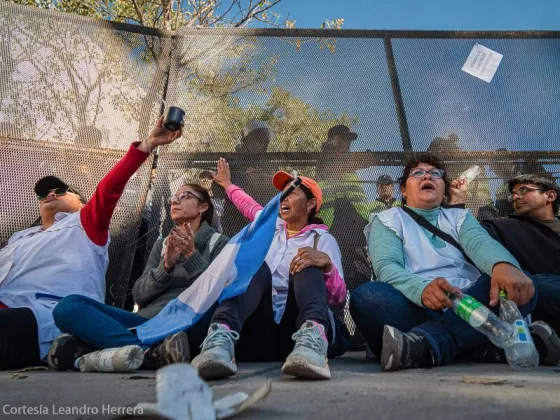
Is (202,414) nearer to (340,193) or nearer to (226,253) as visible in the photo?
(226,253)

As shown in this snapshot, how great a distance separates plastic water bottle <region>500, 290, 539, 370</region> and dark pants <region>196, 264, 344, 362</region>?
2.79ft

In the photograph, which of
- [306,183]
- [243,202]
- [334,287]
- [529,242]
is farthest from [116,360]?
A: [529,242]

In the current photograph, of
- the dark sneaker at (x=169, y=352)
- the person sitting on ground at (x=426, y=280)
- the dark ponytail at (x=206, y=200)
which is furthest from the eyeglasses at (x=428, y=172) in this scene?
the dark sneaker at (x=169, y=352)

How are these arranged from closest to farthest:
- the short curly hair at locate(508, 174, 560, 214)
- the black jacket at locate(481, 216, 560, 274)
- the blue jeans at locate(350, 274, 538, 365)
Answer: the blue jeans at locate(350, 274, 538, 365), the black jacket at locate(481, 216, 560, 274), the short curly hair at locate(508, 174, 560, 214)

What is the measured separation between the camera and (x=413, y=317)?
3367 millimetres

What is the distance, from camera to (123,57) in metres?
5.12

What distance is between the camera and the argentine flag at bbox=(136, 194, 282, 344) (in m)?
3.25

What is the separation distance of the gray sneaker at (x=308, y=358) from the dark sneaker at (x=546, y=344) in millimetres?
1265

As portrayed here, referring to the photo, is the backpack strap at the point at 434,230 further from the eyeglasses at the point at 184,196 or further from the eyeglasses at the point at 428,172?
the eyeglasses at the point at 184,196

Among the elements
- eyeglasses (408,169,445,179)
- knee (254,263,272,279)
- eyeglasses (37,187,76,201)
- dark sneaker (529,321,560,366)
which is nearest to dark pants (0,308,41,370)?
eyeglasses (37,187,76,201)

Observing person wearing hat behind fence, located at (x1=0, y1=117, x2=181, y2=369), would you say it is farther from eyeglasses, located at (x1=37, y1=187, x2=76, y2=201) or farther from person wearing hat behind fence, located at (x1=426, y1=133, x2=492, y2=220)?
person wearing hat behind fence, located at (x1=426, y1=133, x2=492, y2=220)

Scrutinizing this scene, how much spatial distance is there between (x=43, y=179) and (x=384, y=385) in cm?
306

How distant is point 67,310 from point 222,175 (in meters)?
1.93

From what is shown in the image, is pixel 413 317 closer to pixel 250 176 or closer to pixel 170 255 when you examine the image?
pixel 170 255
